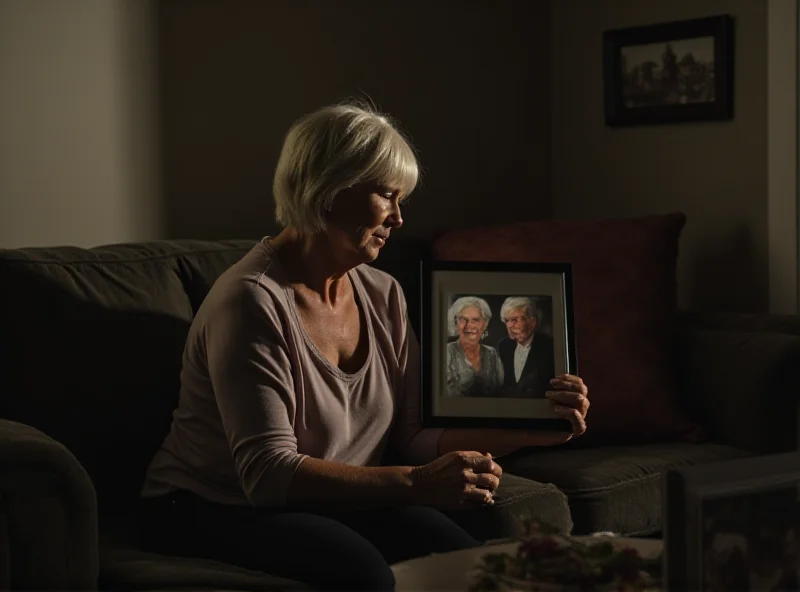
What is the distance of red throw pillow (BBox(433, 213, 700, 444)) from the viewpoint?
2.66m

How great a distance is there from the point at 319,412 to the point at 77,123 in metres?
1.10

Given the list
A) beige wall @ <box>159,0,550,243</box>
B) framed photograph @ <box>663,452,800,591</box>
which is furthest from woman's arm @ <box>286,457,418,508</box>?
beige wall @ <box>159,0,550,243</box>

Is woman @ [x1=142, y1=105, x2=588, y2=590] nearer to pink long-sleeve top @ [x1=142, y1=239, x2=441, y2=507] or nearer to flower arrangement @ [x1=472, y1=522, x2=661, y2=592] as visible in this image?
pink long-sleeve top @ [x1=142, y1=239, x2=441, y2=507]

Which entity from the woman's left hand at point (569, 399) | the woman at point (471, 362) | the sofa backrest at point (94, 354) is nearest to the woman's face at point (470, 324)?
the woman at point (471, 362)

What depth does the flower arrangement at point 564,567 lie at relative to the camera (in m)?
1.29

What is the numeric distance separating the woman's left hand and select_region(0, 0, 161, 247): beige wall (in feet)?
4.09

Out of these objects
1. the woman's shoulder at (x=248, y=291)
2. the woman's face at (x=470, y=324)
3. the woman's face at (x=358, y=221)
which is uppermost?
the woman's face at (x=358, y=221)

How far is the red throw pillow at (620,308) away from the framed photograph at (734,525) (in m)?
1.31

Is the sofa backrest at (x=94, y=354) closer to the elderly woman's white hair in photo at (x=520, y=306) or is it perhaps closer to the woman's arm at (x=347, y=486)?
the woman's arm at (x=347, y=486)

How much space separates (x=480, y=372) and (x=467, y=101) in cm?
168

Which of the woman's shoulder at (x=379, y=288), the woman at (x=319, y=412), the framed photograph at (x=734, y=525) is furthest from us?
the woman's shoulder at (x=379, y=288)

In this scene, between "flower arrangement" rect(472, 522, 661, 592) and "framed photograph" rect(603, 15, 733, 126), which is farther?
"framed photograph" rect(603, 15, 733, 126)

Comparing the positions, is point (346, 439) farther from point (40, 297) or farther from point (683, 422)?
point (683, 422)

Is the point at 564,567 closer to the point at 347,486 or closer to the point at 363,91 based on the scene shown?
the point at 347,486
